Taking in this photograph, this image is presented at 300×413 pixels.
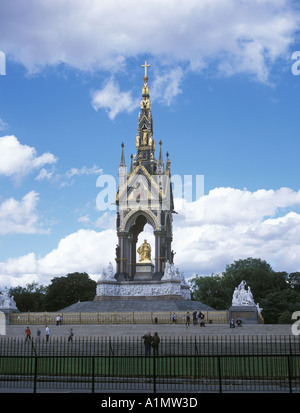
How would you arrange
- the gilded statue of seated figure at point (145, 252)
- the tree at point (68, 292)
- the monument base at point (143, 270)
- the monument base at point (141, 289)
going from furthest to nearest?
the tree at point (68, 292)
the gilded statue of seated figure at point (145, 252)
the monument base at point (143, 270)
the monument base at point (141, 289)

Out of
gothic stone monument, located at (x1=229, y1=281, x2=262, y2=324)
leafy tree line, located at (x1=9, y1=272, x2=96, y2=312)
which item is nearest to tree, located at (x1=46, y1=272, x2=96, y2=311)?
leafy tree line, located at (x1=9, y1=272, x2=96, y2=312)

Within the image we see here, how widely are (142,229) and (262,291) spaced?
2623 centimetres

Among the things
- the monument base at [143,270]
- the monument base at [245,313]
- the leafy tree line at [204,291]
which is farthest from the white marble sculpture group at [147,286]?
the leafy tree line at [204,291]

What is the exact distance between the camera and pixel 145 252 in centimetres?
A: 5722

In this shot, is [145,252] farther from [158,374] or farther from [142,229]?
[158,374]

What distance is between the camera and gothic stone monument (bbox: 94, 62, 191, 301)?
174ft

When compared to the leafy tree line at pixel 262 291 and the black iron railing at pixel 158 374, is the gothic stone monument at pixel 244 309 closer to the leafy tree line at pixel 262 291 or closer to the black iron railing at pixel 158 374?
the black iron railing at pixel 158 374

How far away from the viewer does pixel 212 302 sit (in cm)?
7869

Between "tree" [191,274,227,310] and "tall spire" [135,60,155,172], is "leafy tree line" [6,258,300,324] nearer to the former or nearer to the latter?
"tree" [191,274,227,310]

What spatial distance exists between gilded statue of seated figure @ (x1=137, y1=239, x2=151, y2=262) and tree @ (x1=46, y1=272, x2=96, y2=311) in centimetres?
2217

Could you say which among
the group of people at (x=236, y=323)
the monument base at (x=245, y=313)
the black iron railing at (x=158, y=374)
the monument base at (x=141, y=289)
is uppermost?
the monument base at (x=141, y=289)

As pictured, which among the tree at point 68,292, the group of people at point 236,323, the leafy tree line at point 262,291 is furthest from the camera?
the tree at point 68,292

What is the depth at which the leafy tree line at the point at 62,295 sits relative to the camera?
76312 millimetres
